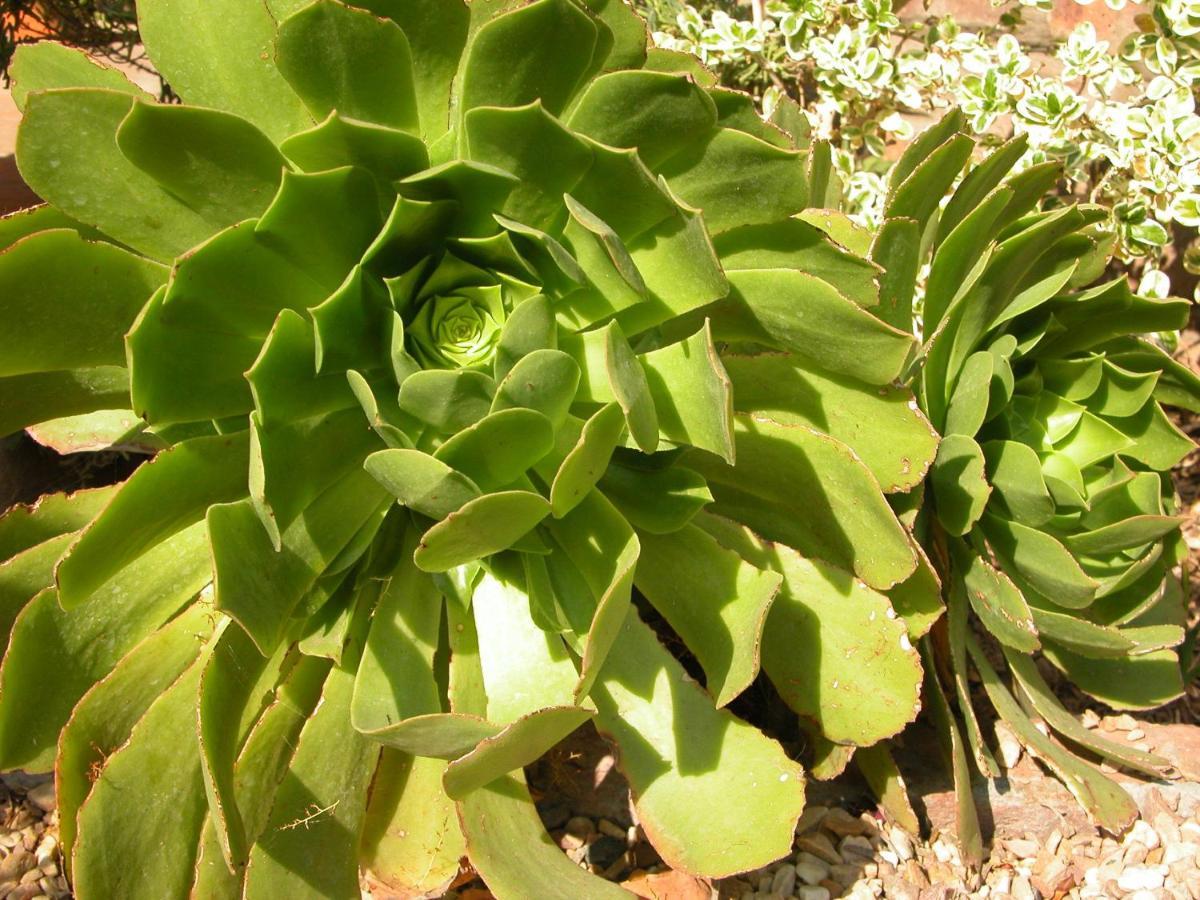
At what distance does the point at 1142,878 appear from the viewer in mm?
1406

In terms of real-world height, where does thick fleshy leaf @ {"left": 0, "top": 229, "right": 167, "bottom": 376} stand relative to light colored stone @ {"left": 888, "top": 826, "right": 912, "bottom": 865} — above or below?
above

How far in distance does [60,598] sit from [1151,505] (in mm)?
1238

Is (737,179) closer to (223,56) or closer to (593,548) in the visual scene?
(593,548)

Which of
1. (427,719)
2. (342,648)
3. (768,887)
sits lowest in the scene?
(768,887)

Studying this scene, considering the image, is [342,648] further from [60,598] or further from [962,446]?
[962,446]

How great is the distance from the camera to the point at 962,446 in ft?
4.07

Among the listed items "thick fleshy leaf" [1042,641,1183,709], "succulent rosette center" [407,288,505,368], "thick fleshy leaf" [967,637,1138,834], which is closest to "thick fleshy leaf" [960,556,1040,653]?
"thick fleshy leaf" [967,637,1138,834]

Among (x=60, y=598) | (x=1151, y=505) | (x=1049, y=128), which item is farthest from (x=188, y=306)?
(x=1049, y=128)

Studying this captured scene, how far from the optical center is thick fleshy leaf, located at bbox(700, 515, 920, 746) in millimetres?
1153

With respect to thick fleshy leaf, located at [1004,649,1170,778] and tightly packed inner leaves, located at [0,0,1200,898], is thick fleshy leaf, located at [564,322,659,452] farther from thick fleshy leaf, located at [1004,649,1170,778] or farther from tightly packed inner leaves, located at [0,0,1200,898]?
thick fleshy leaf, located at [1004,649,1170,778]

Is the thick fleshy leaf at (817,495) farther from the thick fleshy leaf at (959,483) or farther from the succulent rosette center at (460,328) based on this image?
the succulent rosette center at (460,328)

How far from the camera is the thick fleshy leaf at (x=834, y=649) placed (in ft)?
3.78

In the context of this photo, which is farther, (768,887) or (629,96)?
(768,887)

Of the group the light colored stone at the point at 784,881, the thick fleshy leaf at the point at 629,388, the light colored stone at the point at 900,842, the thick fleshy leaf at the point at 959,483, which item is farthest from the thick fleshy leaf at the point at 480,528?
the light colored stone at the point at 900,842
